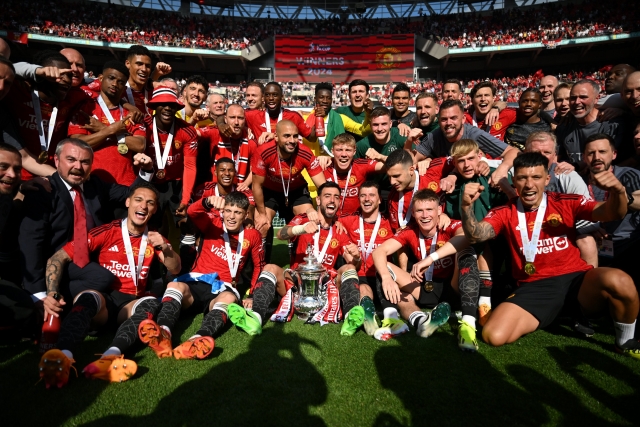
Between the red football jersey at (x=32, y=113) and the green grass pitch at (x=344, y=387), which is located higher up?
the red football jersey at (x=32, y=113)


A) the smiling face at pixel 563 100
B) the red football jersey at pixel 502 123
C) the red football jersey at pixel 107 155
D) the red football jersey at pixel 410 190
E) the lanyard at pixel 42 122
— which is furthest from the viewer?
the red football jersey at pixel 502 123

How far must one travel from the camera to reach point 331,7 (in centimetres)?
4025

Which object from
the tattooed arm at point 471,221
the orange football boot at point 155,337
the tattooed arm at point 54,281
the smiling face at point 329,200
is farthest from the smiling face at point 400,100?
the tattooed arm at point 54,281

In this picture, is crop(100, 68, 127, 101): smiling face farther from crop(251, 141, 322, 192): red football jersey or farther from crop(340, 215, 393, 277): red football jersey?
crop(340, 215, 393, 277): red football jersey

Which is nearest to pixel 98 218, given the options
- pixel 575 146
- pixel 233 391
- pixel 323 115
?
pixel 233 391

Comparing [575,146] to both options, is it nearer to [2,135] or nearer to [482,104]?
[482,104]

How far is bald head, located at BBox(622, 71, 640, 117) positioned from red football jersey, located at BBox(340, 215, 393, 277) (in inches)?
131

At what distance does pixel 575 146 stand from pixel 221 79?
117ft

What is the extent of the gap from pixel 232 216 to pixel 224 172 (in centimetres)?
121

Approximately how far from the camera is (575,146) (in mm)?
5375

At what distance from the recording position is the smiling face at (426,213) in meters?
4.39

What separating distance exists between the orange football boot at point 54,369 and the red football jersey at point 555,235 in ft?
13.1

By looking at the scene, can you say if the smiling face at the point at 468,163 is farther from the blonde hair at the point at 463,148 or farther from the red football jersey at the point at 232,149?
the red football jersey at the point at 232,149

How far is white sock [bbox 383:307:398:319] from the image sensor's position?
4.11 metres
